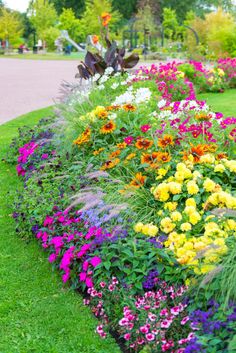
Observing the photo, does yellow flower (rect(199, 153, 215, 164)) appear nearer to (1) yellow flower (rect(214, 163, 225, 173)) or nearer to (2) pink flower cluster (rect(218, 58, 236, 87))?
(1) yellow flower (rect(214, 163, 225, 173))

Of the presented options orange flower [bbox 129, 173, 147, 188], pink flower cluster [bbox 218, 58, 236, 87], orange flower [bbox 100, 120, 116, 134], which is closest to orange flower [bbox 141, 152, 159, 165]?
orange flower [bbox 129, 173, 147, 188]

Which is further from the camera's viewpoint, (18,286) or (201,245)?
(18,286)

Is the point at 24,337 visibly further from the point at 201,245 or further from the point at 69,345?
the point at 201,245

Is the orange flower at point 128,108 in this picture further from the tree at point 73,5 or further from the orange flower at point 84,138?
the tree at point 73,5

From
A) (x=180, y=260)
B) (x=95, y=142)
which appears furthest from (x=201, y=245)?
(x=95, y=142)

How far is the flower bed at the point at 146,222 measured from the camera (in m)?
2.90

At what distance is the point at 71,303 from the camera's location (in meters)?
3.64

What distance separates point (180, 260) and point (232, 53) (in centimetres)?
1878

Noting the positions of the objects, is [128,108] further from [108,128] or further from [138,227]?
[138,227]

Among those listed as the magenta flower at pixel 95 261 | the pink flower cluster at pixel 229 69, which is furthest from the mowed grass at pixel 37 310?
the pink flower cluster at pixel 229 69

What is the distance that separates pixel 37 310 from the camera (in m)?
3.58

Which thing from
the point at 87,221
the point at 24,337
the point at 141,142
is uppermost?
the point at 141,142

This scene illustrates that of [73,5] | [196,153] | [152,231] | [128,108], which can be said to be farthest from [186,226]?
[73,5]

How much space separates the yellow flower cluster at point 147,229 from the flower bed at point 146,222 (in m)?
0.01
